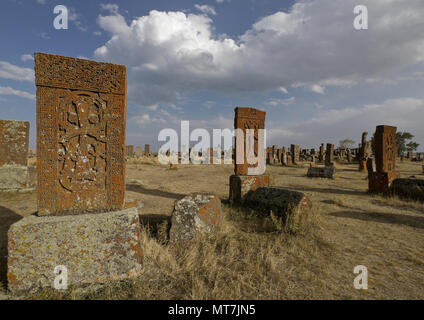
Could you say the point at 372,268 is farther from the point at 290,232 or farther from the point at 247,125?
the point at 247,125

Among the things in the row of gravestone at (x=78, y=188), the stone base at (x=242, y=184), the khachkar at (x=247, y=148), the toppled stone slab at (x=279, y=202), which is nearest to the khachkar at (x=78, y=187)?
the row of gravestone at (x=78, y=188)

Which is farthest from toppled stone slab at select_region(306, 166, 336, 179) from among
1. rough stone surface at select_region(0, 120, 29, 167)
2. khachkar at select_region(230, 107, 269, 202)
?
→ rough stone surface at select_region(0, 120, 29, 167)

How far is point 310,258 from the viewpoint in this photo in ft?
9.04

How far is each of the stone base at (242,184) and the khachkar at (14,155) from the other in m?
7.23

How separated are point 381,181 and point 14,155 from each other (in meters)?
12.9

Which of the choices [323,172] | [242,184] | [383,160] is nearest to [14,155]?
[242,184]

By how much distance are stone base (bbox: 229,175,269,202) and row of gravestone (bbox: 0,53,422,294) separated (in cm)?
353

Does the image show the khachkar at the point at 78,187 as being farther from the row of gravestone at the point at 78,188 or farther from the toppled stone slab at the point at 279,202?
the toppled stone slab at the point at 279,202

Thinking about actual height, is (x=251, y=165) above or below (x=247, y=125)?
below

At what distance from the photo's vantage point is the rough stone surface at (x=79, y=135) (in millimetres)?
2381

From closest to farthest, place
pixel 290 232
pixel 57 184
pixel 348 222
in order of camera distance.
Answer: pixel 57 184, pixel 290 232, pixel 348 222

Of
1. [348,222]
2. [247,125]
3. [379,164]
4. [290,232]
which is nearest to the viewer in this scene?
[290,232]
